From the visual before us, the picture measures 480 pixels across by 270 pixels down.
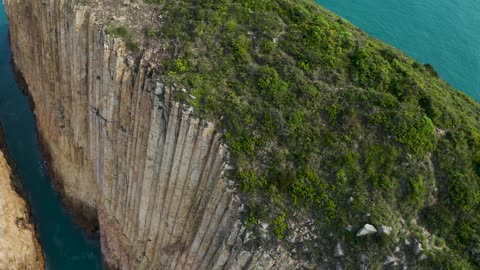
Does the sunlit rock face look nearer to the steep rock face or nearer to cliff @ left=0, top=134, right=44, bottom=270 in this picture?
cliff @ left=0, top=134, right=44, bottom=270

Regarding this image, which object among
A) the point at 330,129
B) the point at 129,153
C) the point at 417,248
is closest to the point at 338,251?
the point at 417,248

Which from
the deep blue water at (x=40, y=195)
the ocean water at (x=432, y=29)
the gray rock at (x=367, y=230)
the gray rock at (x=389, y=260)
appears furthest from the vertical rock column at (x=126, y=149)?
the ocean water at (x=432, y=29)

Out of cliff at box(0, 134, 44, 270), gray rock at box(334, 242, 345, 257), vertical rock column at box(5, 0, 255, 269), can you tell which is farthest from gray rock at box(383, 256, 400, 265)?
cliff at box(0, 134, 44, 270)

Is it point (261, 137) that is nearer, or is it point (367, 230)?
point (367, 230)

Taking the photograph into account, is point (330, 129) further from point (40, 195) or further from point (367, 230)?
point (40, 195)

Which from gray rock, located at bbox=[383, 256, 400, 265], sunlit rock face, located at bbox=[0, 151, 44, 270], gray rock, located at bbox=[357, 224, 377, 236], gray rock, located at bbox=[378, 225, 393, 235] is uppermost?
gray rock, located at bbox=[378, 225, 393, 235]

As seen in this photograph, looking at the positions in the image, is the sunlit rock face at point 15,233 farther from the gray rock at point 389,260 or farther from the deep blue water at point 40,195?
the gray rock at point 389,260
